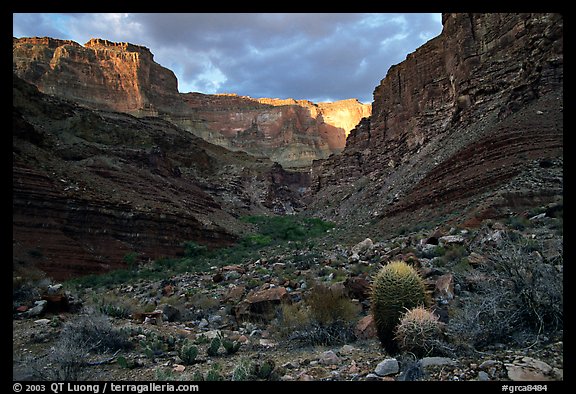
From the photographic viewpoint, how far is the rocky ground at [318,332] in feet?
10.7

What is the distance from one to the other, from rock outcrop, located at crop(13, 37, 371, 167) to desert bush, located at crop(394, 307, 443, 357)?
8014cm

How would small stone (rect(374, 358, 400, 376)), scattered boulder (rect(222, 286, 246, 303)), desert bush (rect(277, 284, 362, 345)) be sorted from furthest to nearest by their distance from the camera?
scattered boulder (rect(222, 286, 246, 303))
desert bush (rect(277, 284, 362, 345))
small stone (rect(374, 358, 400, 376))

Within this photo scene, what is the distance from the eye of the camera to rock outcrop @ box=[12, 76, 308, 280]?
15727 millimetres

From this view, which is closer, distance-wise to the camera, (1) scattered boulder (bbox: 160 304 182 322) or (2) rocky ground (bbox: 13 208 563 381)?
(2) rocky ground (bbox: 13 208 563 381)

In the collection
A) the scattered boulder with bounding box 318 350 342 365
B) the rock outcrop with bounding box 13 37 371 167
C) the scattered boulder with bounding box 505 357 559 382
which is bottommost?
the scattered boulder with bounding box 318 350 342 365

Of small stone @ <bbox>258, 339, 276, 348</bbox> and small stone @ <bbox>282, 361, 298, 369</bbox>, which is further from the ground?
small stone @ <bbox>282, 361, 298, 369</bbox>

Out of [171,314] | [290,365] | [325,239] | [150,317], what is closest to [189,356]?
[290,365]

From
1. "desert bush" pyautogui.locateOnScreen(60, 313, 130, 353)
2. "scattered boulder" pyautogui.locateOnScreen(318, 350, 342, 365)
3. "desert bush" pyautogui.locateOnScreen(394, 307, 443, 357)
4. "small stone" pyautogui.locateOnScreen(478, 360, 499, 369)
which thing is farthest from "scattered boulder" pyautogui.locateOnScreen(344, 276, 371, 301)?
"desert bush" pyautogui.locateOnScreen(60, 313, 130, 353)

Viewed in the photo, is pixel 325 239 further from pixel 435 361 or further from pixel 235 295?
pixel 435 361

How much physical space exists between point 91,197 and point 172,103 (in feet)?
246

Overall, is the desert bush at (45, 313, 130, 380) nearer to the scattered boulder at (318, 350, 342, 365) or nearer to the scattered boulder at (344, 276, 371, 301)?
the scattered boulder at (318, 350, 342, 365)

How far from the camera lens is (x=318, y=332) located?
5.12 m
